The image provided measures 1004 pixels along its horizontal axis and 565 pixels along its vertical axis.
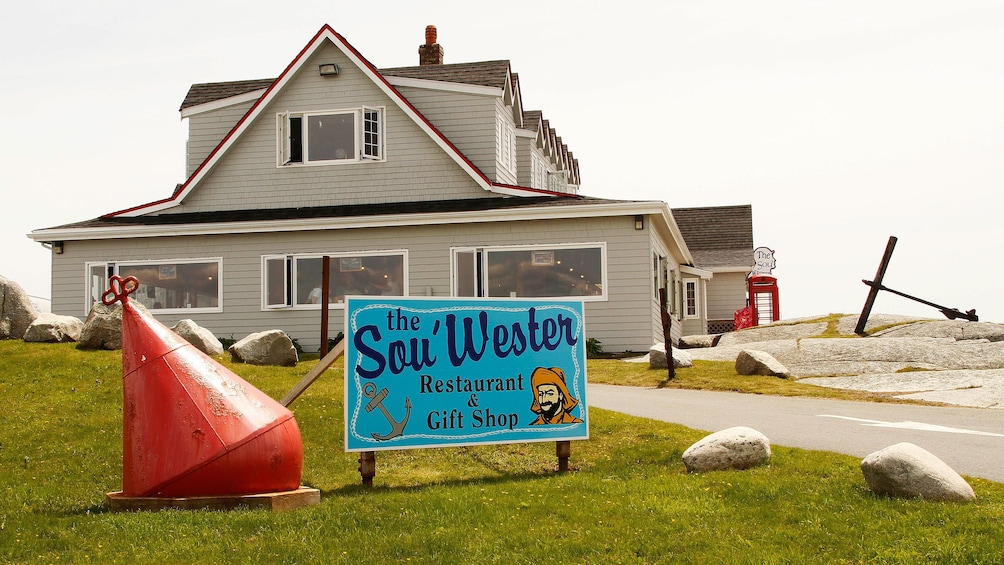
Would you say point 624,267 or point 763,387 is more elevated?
point 624,267

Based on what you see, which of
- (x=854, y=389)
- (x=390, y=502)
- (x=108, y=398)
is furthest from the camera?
(x=854, y=389)

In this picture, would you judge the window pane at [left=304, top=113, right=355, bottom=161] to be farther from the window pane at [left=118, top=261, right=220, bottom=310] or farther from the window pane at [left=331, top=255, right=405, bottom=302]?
the window pane at [left=118, top=261, right=220, bottom=310]

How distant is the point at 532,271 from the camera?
977 inches

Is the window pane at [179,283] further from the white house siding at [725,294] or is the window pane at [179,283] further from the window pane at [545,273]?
the white house siding at [725,294]

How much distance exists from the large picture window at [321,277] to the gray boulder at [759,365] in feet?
30.3

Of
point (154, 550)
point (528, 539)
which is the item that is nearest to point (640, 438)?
point (528, 539)

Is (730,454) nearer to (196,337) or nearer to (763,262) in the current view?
(196,337)

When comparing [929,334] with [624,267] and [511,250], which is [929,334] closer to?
[624,267]

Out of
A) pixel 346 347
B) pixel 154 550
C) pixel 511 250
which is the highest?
pixel 511 250

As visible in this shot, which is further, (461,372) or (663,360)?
(663,360)

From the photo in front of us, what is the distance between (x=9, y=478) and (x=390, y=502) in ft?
14.0

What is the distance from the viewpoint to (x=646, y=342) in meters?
24.2

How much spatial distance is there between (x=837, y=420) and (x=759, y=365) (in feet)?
20.1

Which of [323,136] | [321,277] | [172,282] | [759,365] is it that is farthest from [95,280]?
[759,365]
